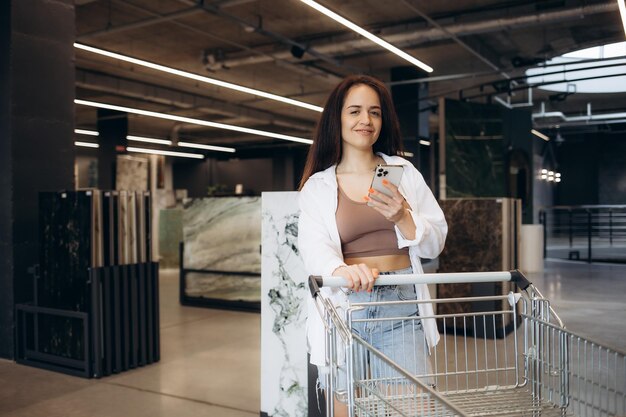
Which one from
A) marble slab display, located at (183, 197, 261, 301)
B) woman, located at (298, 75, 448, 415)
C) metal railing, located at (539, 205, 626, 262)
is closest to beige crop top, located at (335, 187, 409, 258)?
woman, located at (298, 75, 448, 415)

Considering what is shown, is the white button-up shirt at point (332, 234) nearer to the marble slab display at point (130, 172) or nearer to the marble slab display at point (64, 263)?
the marble slab display at point (64, 263)

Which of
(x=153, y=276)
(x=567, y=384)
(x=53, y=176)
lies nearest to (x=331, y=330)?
(x=567, y=384)

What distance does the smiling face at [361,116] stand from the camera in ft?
5.66

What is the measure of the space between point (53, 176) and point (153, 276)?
3.97 ft

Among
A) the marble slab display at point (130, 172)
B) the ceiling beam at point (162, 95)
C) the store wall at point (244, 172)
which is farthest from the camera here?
the store wall at point (244, 172)

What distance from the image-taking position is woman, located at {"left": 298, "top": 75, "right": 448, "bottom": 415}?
1.64 metres

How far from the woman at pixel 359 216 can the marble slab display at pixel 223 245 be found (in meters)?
4.84

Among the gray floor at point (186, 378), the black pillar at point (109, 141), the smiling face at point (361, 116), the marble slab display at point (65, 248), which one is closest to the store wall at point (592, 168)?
the black pillar at point (109, 141)

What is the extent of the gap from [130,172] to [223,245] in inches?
351

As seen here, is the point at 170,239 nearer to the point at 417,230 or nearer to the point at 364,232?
the point at 364,232

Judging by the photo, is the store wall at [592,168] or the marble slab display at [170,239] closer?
the marble slab display at [170,239]

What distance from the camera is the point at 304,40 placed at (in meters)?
9.80

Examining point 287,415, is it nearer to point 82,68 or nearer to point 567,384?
point 567,384

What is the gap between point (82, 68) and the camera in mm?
11547
